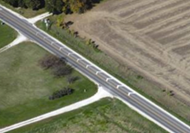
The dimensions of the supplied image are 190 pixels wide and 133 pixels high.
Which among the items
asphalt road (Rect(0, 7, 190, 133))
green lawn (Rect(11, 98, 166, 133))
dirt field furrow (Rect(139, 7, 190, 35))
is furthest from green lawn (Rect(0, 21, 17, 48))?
dirt field furrow (Rect(139, 7, 190, 35))

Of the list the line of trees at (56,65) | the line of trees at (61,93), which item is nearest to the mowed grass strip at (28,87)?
the line of trees at (61,93)

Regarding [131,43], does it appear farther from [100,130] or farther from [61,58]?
[100,130]

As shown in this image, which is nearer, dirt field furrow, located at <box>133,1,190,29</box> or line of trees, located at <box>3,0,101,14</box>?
dirt field furrow, located at <box>133,1,190,29</box>

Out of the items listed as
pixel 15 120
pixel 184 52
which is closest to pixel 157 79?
pixel 184 52

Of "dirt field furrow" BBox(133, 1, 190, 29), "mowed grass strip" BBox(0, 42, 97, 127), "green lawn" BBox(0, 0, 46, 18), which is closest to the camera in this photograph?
"mowed grass strip" BBox(0, 42, 97, 127)

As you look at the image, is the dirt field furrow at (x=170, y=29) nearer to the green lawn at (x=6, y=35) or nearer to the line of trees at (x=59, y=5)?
the line of trees at (x=59, y=5)

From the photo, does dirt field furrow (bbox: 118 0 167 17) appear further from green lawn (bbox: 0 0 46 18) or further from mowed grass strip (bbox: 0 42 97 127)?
mowed grass strip (bbox: 0 42 97 127)

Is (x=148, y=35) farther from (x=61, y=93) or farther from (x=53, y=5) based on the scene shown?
(x=61, y=93)
